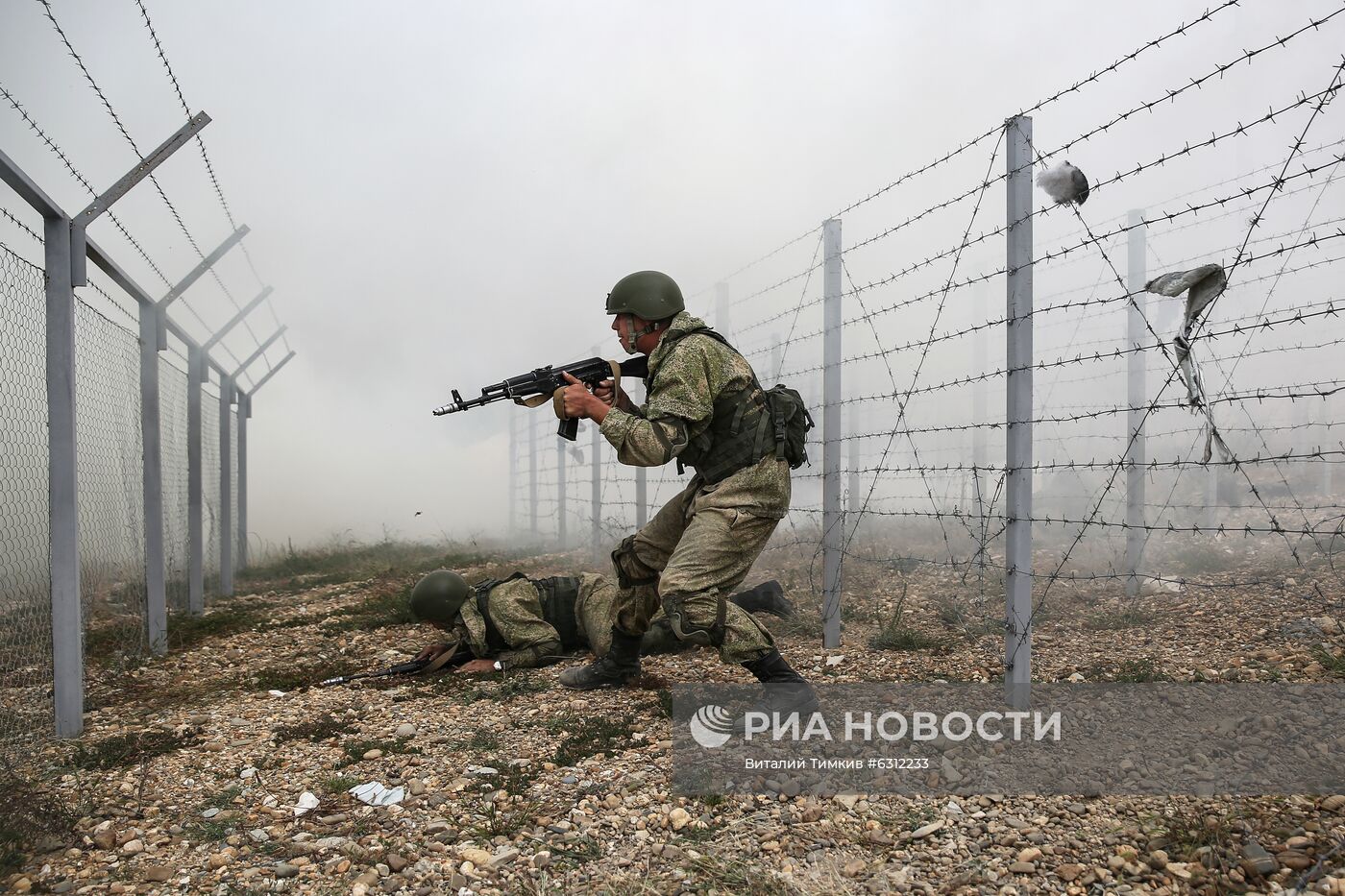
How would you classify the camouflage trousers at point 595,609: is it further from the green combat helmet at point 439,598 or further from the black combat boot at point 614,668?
the green combat helmet at point 439,598

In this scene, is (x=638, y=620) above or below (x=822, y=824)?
above

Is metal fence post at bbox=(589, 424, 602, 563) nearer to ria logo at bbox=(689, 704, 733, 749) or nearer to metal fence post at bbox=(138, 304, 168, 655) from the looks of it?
metal fence post at bbox=(138, 304, 168, 655)

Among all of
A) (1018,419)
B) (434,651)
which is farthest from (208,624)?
A: (1018,419)

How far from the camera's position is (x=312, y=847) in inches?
91.7

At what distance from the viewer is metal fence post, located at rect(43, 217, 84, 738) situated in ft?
10.9

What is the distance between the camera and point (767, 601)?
4.91 metres

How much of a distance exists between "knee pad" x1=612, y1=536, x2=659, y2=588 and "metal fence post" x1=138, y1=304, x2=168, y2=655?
122 inches

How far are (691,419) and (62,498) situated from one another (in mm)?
2676

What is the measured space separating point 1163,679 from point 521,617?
3108mm

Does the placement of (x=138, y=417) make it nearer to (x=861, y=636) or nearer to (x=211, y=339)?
(x=211, y=339)

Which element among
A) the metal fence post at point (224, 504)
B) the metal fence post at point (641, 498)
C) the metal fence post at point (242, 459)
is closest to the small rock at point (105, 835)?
the metal fence post at point (641, 498)

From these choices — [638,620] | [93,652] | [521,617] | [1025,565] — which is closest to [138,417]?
[93,652]

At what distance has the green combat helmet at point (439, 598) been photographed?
Result: 471cm

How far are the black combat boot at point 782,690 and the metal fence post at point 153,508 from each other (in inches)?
152
